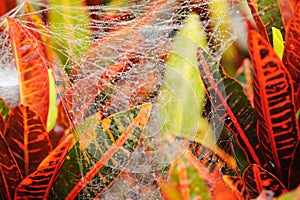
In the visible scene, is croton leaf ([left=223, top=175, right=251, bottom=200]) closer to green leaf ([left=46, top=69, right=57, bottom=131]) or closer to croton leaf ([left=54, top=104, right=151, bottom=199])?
croton leaf ([left=54, top=104, right=151, bottom=199])

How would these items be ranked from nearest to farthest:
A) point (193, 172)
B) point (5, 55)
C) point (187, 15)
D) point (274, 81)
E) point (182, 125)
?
point (193, 172) → point (274, 81) → point (182, 125) → point (187, 15) → point (5, 55)

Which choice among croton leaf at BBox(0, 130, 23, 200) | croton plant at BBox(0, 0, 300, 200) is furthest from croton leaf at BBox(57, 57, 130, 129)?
croton leaf at BBox(0, 130, 23, 200)

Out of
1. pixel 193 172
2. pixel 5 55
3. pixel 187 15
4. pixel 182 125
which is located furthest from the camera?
pixel 5 55

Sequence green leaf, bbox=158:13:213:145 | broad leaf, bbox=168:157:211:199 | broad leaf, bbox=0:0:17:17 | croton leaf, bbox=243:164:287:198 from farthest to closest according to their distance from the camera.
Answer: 1. broad leaf, bbox=0:0:17:17
2. green leaf, bbox=158:13:213:145
3. croton leaf, bbox=243:164:287:198
4. broad leaf, bbox=168:157:211:199

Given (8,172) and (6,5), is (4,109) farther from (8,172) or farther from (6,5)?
(6,5)

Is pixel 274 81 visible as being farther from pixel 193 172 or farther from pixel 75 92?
pixel 75 92

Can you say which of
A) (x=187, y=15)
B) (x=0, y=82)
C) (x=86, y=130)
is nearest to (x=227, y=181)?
(x=86, y=130)

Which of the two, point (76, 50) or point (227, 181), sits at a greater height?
point (76, 50)
